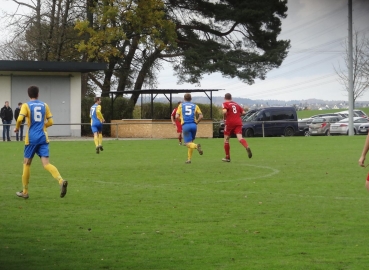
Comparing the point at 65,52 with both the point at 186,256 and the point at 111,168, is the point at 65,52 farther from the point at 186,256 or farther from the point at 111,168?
the point at 186,256

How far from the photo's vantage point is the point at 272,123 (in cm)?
4694

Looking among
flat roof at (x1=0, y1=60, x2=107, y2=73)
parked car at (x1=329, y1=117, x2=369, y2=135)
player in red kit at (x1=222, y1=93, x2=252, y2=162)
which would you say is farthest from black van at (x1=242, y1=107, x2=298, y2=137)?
player in red kit at (x1=222, y1=93, x2=252, y2=162)

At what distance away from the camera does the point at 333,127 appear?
50625 mm

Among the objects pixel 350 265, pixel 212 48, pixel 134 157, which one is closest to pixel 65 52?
pixel 212 48

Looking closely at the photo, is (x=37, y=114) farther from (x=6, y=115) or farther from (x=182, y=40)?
(x=182, y=40)

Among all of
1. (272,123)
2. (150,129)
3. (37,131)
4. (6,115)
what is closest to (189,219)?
(37,131)

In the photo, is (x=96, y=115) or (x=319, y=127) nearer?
(x=96, y=115)

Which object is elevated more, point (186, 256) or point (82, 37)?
point (82, 37)

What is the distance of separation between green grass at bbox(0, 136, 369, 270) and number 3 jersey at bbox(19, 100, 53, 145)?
1.08 meters

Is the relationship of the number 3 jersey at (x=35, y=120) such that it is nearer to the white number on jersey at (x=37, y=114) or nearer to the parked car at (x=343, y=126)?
the white number on jersey at (x=37, y=114)

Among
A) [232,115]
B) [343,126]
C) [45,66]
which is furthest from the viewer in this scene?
[343,126]

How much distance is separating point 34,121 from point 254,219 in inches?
181

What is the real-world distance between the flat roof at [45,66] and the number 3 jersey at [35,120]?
1098 inches

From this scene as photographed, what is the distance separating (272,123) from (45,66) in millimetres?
14353
